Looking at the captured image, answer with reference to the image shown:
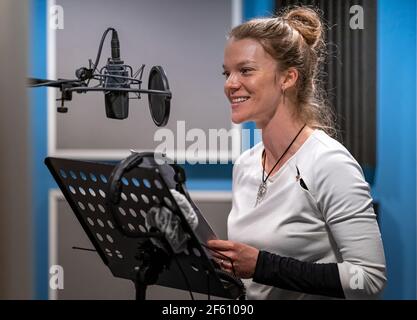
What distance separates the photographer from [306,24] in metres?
1.57

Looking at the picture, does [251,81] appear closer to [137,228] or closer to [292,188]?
[292,188]

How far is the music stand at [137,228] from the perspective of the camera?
1076 mm

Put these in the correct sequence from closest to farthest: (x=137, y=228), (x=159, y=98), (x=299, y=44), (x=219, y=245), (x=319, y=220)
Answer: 1. (x=137, y=228)
2. (x=219, y=245)
3. (x=319, y=220)
4. (x=299, y=44)
5. (x=159, y=98)

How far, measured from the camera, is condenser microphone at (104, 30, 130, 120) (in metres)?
1.66

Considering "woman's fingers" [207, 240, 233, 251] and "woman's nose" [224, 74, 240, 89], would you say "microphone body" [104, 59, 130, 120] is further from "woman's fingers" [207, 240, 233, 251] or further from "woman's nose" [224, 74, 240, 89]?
"woman's fingers" [207, 240, 233, 251]

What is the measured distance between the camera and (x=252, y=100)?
1.50 meters

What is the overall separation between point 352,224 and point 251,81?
1.45ft

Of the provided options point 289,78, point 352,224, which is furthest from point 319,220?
point 289,78

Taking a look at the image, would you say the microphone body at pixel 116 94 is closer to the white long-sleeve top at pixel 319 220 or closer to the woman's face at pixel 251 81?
the woman's face at pixel 251 81

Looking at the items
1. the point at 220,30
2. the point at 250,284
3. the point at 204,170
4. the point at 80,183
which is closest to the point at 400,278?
the point at 250,284

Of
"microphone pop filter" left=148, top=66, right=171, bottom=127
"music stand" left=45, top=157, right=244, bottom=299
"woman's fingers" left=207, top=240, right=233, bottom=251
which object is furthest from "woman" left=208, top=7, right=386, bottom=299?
"microphone pop filter" left=148, top=66, right=171, bottom=127

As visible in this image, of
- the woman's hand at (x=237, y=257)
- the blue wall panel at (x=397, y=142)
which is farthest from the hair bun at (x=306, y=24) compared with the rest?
the woman's hand at (x=237, y=257)
